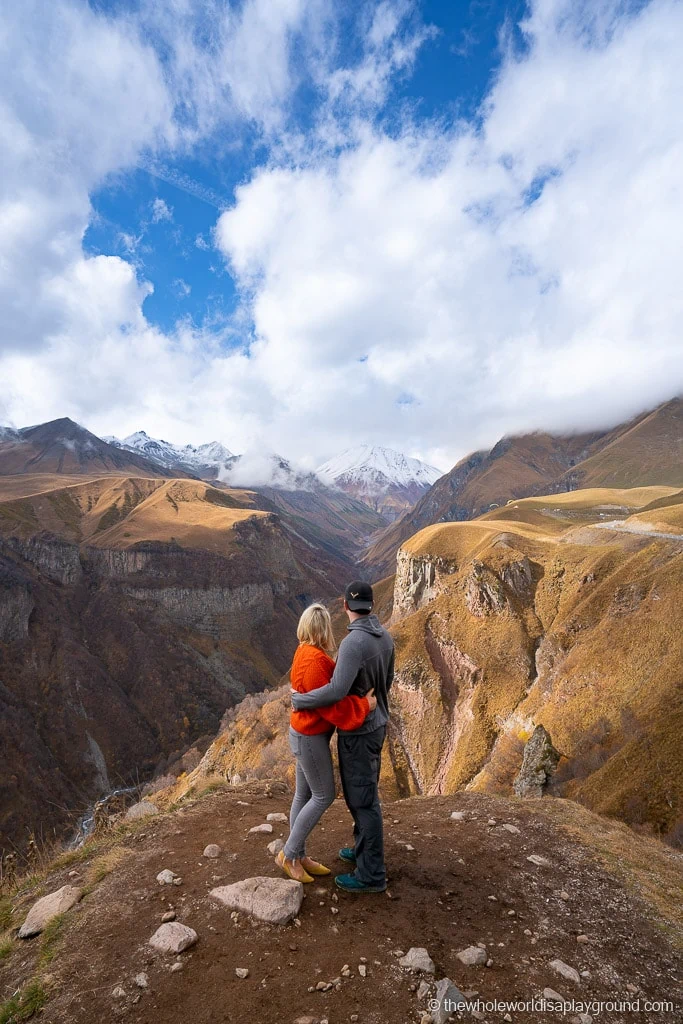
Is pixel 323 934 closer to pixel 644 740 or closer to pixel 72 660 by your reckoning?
pixel 644 740

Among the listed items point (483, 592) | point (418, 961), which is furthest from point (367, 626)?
point (483, 592)

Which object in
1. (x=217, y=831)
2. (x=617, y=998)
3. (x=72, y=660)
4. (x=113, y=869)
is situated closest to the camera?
(x=617, y=998)

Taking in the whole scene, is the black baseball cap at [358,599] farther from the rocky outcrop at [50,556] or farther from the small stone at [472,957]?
the rocky outcrop at [50,556]

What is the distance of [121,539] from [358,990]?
207 metres

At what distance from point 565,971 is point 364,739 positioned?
332 cm

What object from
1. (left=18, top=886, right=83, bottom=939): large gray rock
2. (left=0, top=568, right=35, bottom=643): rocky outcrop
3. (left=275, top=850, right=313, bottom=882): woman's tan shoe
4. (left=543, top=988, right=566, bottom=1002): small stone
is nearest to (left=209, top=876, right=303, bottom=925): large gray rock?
(left=275, top=850, right=313, bottom=882): woman's tan shoe

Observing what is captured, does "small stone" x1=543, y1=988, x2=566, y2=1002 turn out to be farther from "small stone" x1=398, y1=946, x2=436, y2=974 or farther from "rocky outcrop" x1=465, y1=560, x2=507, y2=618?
"rocky outcrop" x1=465, y1=560, x2=507, y2=618

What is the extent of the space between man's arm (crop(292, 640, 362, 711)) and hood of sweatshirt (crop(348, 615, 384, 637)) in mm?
274

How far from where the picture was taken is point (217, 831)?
875 cm

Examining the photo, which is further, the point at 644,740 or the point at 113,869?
the point at 644,740

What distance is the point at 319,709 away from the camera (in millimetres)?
6395

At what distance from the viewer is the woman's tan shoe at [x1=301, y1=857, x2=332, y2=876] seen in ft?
22.9

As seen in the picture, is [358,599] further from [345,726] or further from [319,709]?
[345,726]

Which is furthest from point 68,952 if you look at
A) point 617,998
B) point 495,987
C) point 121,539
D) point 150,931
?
point 121,539
